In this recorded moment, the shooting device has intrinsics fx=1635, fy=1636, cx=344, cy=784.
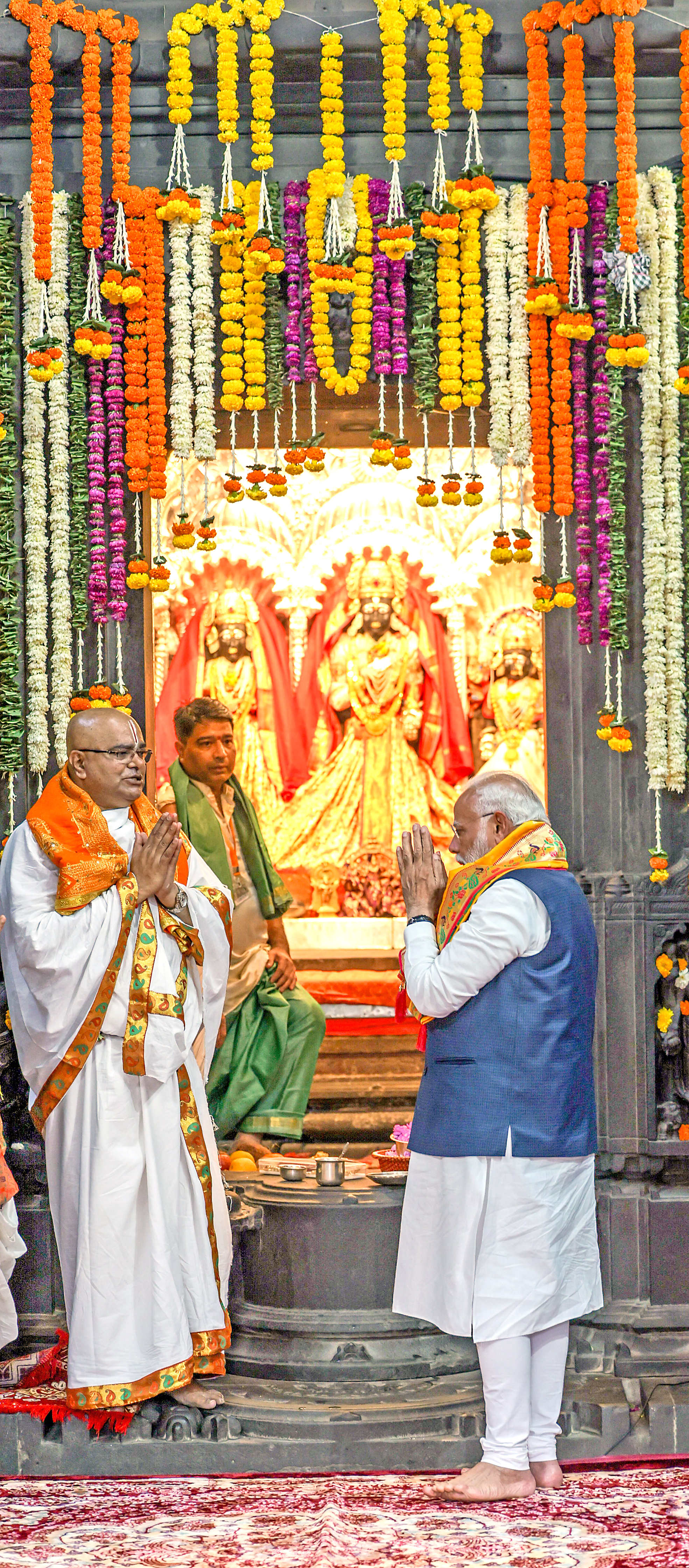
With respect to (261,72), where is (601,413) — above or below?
below

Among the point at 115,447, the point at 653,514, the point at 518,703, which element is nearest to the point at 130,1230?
the point at 115,447

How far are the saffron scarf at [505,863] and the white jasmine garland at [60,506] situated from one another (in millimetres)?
1706

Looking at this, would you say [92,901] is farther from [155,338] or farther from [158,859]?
[155,338]

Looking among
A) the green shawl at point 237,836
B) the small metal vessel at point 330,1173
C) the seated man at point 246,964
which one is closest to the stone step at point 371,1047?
the seated man at point 246,964

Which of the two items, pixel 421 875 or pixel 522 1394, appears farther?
pixel 421 875

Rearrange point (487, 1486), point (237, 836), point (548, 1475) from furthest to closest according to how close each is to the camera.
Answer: point (237, 836) < point (548, 1475) < point (487, 1486)

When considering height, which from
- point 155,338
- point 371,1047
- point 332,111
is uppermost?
point 332,111

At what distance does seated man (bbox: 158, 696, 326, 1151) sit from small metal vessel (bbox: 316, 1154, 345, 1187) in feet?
2.72

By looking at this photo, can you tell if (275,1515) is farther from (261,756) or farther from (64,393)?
(261,756)

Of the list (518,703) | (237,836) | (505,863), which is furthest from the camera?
(518,703)

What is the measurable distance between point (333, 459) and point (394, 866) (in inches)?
75.3

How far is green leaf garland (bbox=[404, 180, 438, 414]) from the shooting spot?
554 centimetres

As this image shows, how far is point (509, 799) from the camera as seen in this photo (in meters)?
4.32

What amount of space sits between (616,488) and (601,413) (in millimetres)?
263
